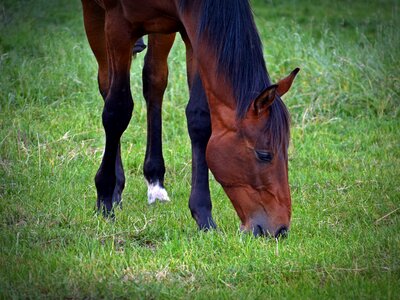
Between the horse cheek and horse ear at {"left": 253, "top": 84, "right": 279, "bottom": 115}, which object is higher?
horse ear at {"left": 253, "top": 84, "right": 279, "bottom": 115}

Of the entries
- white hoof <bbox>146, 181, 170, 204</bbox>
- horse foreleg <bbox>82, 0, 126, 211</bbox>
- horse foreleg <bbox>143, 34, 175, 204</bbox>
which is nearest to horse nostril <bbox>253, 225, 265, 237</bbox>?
white hoof <bbox>146, 181, 170, 204</bbox>

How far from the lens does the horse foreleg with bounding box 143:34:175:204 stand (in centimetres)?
634

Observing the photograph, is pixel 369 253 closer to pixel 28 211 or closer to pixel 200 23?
pixel 200 23

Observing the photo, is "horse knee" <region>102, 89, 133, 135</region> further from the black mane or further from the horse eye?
the horse eye

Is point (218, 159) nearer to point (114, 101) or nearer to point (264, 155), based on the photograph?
point (264, 155)

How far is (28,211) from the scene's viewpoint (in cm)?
550

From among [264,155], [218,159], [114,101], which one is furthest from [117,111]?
[264,155]

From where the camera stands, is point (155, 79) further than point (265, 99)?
Yes

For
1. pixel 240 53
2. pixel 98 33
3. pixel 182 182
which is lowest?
pixel 182 182

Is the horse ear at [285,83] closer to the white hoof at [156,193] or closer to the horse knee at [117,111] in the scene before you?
the horse knee at [117,111]

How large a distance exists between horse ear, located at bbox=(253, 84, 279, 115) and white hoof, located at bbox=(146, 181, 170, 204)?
1.59 metres

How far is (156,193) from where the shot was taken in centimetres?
611

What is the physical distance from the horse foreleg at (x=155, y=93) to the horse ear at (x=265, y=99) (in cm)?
179

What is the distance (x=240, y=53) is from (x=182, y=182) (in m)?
1.98
